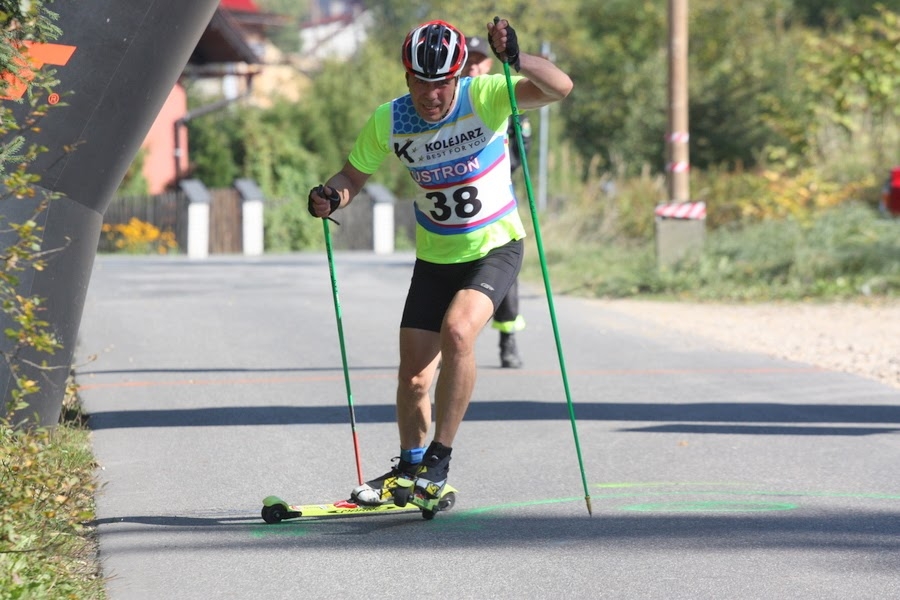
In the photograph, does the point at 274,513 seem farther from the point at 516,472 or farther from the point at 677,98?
the point at 677,98

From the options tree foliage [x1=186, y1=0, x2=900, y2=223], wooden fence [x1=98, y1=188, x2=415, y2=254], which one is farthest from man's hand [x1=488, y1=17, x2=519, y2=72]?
wooden fence [x1=98, y1=188, x2=415, y2=254]

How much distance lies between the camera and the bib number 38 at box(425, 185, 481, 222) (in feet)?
19.4

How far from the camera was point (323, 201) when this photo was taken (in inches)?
231

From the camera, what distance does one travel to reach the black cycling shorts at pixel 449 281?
588 centimetres

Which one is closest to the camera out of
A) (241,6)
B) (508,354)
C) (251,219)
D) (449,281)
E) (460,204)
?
(460,204)

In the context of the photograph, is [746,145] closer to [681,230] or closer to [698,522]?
[681,230]

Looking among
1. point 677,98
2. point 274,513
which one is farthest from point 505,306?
point 677,98

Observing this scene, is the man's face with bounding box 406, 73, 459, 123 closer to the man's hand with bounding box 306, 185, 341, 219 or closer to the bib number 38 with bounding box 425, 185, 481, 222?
the bib number 38 with bounding box 425, 185, 481, 222

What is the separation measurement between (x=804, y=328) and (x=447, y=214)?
8.19 m

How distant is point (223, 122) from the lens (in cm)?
3575

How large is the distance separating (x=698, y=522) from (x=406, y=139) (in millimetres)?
1934

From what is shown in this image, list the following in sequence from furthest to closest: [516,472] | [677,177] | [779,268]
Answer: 1. [677,177]
2. [779,268]
3. [516,472]

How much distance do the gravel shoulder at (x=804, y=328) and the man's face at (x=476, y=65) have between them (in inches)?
137

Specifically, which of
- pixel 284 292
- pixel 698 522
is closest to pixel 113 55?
pixel 698 522
